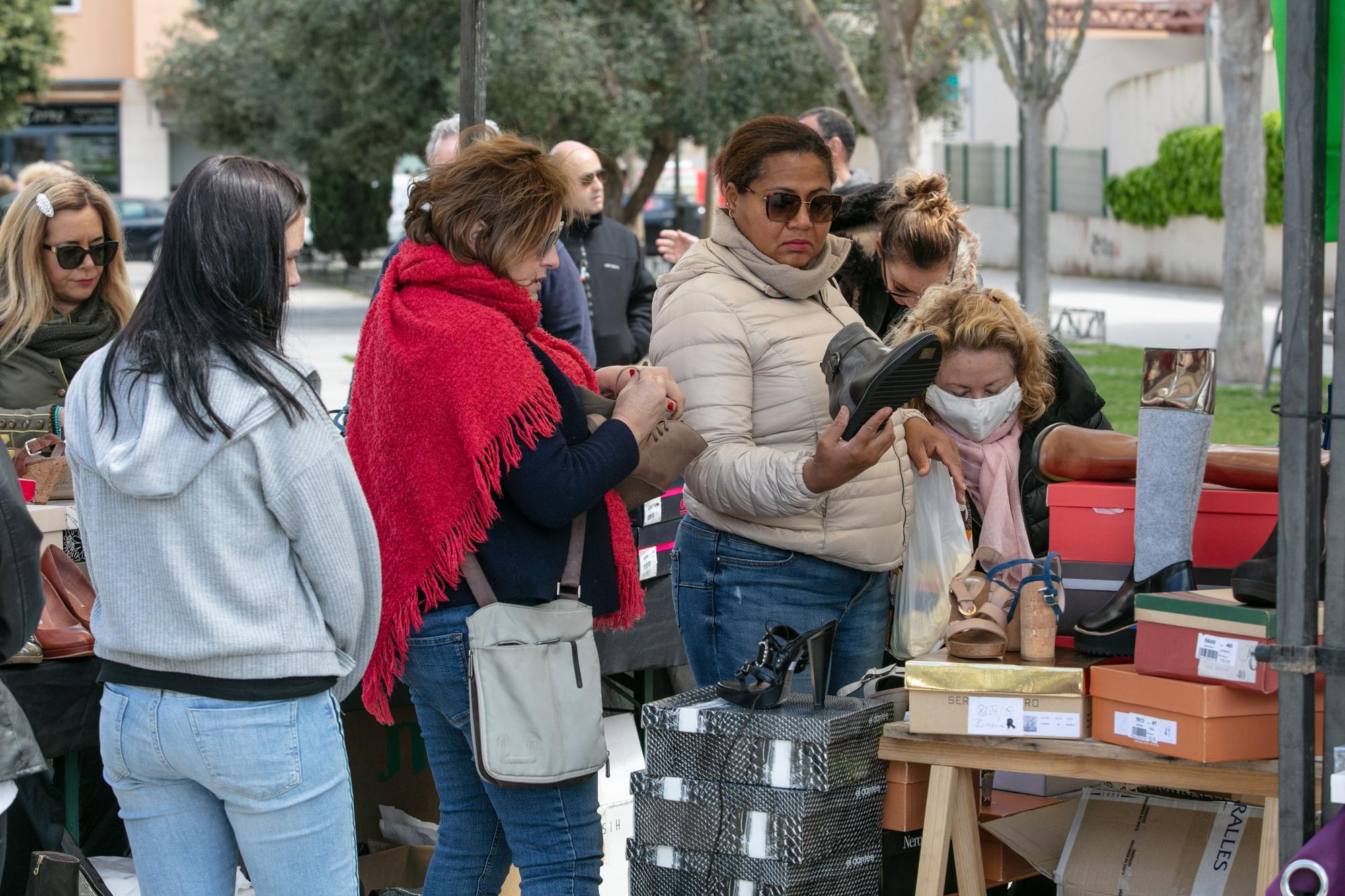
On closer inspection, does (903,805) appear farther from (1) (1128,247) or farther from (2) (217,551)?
(1) (1128,247)

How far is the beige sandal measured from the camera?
9.24ft

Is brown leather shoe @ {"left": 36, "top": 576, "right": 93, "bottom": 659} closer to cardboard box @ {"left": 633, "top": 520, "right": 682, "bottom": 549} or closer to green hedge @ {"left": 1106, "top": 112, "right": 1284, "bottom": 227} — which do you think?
cardboard box @ {"left": 633, "top": 520, "right": 682, "bottom": 549}

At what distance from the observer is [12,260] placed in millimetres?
4082

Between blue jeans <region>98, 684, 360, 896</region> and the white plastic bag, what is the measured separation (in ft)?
4.73

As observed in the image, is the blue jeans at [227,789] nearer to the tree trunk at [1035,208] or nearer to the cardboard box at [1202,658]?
the cardboard box at [1202,658]

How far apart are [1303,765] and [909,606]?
4.15ft

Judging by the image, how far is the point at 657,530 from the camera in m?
4.39

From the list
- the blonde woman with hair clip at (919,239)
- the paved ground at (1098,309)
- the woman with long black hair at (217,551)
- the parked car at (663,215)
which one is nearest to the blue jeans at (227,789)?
the woman with long black hair at (217,551)

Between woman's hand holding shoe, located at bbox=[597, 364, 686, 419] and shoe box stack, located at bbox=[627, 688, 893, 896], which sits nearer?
shoe box stack, located at bbox=[627, 688, 893, 896]

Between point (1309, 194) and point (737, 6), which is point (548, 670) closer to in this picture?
point (1309, 194)

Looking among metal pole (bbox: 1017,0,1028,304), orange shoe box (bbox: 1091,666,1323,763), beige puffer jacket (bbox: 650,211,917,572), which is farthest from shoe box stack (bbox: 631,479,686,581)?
metal pole (bbox: 1017,0,1028,304)

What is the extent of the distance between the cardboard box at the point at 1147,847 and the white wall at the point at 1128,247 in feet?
61.6

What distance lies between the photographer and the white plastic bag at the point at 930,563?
11.0 feet

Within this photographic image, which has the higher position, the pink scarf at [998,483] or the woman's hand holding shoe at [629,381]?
the woman's hand holding shoe at [629,381]
